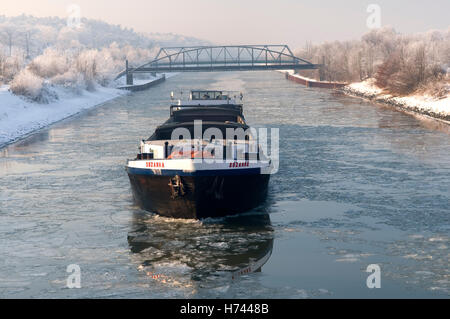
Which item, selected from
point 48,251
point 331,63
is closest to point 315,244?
point 48,251

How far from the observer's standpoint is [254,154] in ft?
68.7

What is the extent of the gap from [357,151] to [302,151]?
293 cm

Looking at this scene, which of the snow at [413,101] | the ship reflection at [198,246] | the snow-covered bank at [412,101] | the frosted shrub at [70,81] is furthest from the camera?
the frosted shrub at [70,81]

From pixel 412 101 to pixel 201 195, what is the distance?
4859 cm

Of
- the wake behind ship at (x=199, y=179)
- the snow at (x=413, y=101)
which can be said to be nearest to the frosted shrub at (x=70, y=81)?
the snow at (x=413, y=101)

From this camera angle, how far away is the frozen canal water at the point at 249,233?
44.3ft

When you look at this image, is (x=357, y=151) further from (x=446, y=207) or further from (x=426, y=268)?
(x=426, y=268)

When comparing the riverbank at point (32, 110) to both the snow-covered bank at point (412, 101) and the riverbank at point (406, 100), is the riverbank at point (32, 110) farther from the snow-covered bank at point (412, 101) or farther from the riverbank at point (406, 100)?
the snow-covered bank at point (412, 101)

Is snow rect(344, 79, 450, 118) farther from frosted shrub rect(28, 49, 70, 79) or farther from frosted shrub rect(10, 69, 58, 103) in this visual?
frosted shrub rect(28, 49, 70, 79)

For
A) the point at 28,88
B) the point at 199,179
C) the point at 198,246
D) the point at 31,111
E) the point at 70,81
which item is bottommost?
the point at 198,246

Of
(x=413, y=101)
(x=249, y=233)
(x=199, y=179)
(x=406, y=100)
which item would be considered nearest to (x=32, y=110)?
(x=413, y=101)

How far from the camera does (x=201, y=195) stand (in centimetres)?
1789

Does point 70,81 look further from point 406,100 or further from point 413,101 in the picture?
point 413,101

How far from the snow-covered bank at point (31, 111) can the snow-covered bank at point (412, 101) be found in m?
33.3
